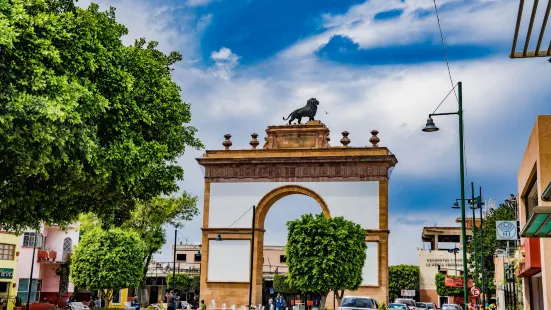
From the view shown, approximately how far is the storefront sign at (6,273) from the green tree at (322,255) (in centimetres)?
1676

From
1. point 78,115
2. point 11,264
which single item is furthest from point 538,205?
point 11,264

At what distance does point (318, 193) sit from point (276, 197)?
109 inches

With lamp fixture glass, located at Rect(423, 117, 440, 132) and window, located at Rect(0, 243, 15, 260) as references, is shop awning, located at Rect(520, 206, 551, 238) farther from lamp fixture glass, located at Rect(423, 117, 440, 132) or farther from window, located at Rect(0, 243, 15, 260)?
window, located at Rect(0, 243, 15, 260)

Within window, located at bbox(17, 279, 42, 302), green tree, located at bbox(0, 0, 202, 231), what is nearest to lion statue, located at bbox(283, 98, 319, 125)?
window, located at bbox(17, 279, 42, 302)

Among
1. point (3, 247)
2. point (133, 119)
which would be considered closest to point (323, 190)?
point (3, 247)

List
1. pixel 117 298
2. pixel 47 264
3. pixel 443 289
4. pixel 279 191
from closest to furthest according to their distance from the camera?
1. pixel 279 191
2. pixel 47 264
3. pixel 117 298
4. pixel 443 289

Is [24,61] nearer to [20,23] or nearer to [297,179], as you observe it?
[20,23]

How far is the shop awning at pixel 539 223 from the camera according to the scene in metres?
9.28

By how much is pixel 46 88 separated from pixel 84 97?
1149 millimetres

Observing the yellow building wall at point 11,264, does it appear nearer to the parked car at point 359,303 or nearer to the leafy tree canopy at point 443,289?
the parked car at point 359,303

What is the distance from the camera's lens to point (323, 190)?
138 feet

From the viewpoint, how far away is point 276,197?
43062mm

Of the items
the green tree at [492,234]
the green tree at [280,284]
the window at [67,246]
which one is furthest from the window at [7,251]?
the green tree at [492,234]

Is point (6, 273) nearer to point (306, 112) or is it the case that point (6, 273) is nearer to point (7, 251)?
point (7, 251)
